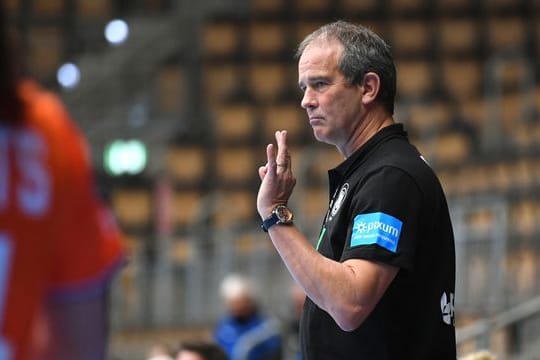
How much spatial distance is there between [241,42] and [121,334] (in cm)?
365

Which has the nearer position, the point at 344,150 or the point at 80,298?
the point at 80,298

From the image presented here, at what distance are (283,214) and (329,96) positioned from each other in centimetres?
27

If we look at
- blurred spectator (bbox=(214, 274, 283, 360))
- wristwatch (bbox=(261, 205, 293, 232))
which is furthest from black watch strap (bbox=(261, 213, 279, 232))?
blurred spectator (bbox=(214, 274, 283, 360))

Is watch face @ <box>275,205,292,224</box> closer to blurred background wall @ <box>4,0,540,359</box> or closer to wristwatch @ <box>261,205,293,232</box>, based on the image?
wristwatch @ <box>261,205,293,232</box>

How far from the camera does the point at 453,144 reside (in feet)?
29.7

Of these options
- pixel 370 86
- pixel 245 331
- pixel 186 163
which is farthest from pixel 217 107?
pixel 370 86

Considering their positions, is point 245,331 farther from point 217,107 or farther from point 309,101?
point 309,101

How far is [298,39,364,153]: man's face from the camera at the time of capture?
2205 mm

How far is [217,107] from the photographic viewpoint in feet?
35.4

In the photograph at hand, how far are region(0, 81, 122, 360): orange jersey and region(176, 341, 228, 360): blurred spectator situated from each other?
8.29 ft

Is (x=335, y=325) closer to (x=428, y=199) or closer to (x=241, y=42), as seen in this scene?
(x=428, y=199)

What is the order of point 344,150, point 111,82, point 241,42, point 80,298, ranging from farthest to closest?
1. point 241,42
2. point 111,82
3. point 344,150
4. point 80,298

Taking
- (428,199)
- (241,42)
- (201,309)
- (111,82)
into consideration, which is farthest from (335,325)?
(241,42)

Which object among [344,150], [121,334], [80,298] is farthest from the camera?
[121,334]
